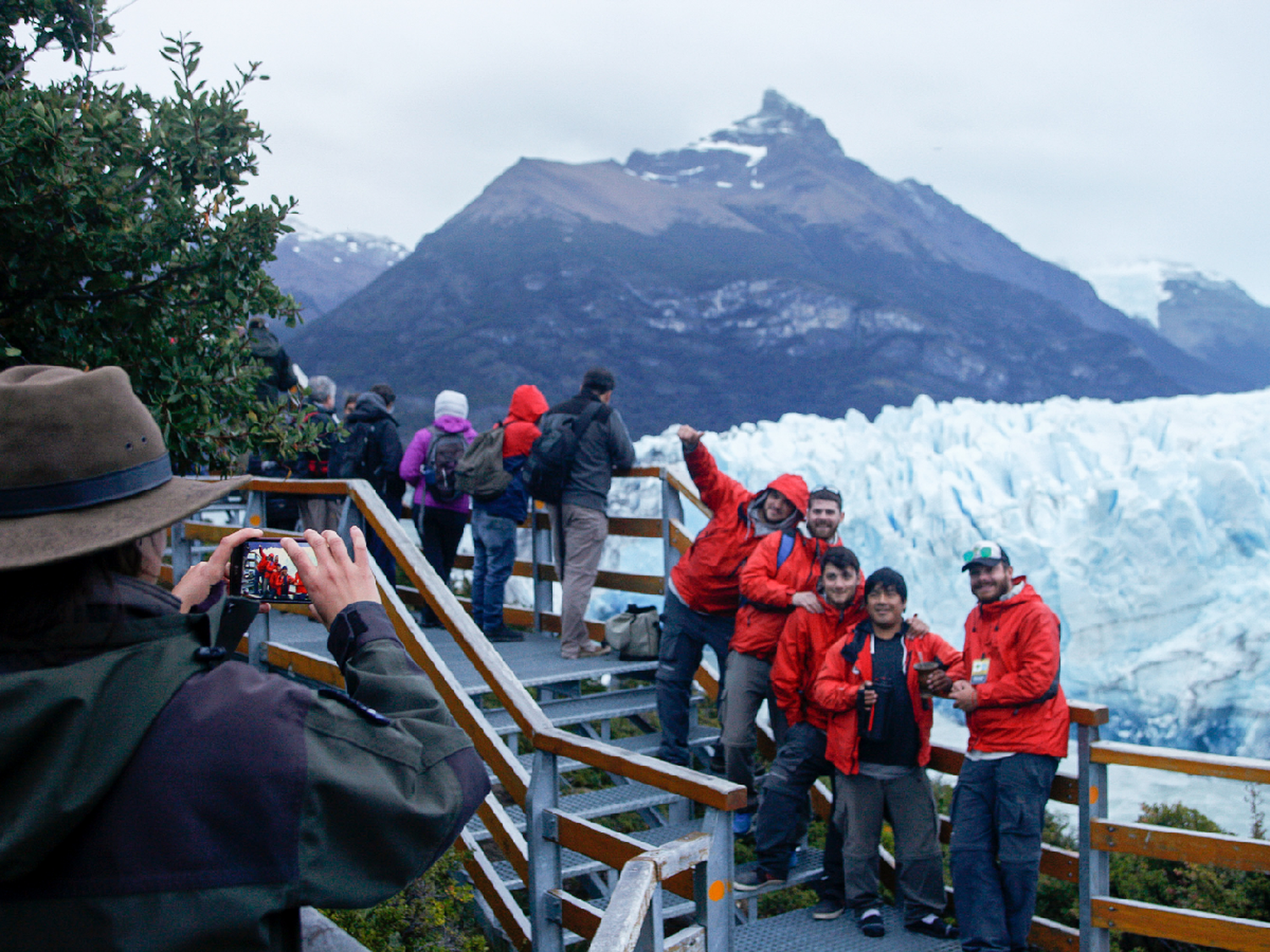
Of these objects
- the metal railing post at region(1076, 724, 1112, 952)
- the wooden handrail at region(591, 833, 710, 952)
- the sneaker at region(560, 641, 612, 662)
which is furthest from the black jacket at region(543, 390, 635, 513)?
the wooden handrail at region(591, 833, 710, 952)

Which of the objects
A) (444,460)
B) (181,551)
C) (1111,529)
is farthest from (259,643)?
(1111,529)

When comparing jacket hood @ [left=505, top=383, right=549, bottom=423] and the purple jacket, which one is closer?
jacket hood @ [left=505, top=383, right=549, bottom=423]

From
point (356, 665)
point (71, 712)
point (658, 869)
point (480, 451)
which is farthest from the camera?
point (480, 451)

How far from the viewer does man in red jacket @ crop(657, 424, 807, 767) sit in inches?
193

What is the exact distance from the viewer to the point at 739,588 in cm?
471

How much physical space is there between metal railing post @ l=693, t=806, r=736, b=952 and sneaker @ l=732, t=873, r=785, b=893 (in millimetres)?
1768

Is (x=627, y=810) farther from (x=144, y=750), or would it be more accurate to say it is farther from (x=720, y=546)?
(x=144, y=750)

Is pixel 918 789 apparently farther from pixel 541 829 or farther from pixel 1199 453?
pixel 1199 453

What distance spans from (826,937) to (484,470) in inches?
127

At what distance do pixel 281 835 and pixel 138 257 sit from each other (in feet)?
12.9

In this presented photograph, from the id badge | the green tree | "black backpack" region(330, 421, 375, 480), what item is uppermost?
the green tree

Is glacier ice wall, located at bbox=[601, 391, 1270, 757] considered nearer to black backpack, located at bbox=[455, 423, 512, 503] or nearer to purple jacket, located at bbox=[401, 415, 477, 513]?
purple jacket, located at bbox=[401, 415, 477, 513]

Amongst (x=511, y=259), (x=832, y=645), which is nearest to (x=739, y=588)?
(x=832, y=645)

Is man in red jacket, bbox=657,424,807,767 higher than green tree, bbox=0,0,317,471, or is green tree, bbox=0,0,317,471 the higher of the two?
green tree, bbox=0,0,317,471
